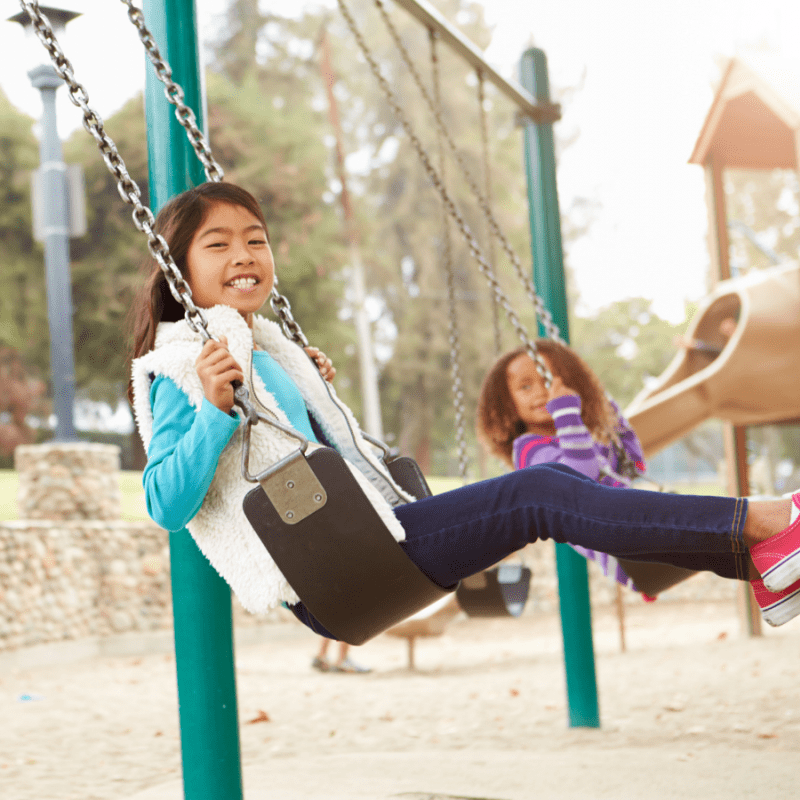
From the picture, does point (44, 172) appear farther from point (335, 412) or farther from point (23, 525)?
point (335, 412)

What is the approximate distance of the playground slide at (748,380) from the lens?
6.85 meters

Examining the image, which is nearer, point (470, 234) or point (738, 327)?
point (470, 234)

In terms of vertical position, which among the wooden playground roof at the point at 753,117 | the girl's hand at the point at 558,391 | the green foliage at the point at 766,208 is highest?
the green foliage at the point at 766,208

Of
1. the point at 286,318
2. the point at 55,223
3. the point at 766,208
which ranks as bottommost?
the point at 286,318

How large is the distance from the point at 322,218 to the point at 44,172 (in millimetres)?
6846

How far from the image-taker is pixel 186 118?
7.60 ft

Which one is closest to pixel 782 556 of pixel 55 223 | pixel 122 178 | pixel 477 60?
pixel 122 178

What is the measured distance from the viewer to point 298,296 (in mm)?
14609

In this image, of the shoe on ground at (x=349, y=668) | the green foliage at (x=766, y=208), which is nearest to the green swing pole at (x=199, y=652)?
the shoe on ground at (x=349, y=668)

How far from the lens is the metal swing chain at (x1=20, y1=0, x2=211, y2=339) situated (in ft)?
6.57

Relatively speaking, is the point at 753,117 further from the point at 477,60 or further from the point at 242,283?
the point at 242,283

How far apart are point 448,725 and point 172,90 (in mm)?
4001

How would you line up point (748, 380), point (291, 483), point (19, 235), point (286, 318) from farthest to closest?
point (19, 235)
point (748, 380)
point (286, 318)
point (291, 483)

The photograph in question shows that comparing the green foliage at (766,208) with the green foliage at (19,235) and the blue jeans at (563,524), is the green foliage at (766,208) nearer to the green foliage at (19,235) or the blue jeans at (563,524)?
the green foliage at (19,235)
